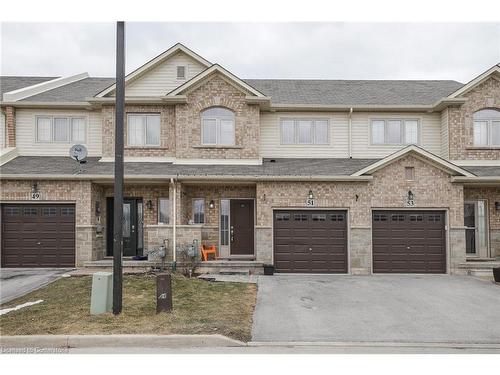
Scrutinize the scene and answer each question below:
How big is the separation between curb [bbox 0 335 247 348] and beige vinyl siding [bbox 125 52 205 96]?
11.7m

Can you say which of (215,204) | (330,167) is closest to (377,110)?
(330,167)

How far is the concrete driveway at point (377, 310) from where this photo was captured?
7.52 metres

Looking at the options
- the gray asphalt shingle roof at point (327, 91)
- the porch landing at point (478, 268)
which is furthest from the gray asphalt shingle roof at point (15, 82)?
the porch landing at point (478, 268)

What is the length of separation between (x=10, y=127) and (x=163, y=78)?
6873 millimetres

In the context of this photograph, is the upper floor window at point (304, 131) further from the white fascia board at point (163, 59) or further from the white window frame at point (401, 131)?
the white fascia board at point (163, 59)

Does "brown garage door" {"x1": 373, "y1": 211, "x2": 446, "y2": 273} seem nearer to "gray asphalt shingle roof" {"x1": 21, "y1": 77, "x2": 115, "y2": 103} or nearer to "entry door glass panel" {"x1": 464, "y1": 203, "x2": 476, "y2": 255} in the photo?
"entry door glass panel" {"x1": 464, "y1": 203, "x2": 476, "y2": 255}

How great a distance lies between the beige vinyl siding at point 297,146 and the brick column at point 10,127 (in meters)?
10.7

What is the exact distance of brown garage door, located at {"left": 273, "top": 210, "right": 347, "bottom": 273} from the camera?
14312 millimetres

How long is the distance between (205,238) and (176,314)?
716 centimetres

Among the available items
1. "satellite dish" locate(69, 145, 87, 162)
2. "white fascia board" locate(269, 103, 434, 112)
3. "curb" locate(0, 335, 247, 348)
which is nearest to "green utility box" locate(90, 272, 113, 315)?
"curb" locate(0, 335, 247, 348)

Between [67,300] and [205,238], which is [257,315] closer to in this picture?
[67,300]

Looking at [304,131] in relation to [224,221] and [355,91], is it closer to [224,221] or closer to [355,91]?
[355,91]

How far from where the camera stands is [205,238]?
50.9 ft

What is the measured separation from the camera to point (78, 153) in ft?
49.6
